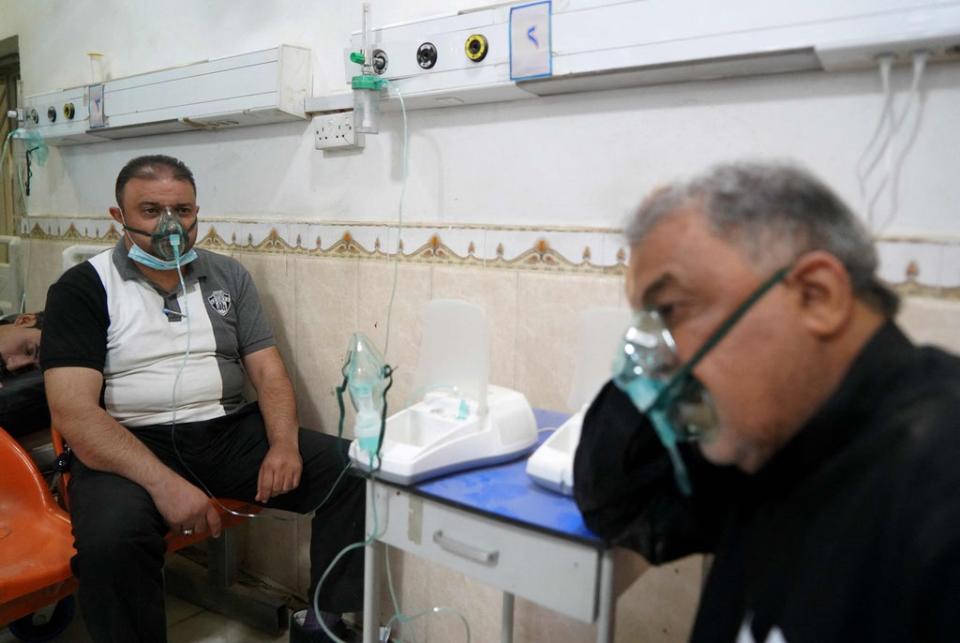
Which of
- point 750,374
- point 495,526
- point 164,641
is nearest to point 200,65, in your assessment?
point 164,641

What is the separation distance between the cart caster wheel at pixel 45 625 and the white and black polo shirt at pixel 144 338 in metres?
0.65

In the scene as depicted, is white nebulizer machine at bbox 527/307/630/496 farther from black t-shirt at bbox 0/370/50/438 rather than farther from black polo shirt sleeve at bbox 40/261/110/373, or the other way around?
black t-shirt at bbox 0/370/50/438

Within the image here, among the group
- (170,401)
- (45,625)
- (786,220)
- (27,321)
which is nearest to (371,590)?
(170,401)

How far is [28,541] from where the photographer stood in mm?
1562

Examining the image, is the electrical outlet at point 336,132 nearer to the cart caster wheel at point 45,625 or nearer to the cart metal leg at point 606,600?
the cart metal leg at point 606,600

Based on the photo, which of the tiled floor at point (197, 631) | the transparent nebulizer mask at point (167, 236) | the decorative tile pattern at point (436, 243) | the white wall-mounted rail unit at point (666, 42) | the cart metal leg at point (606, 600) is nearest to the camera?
the cart metal leg at point (606, 600)

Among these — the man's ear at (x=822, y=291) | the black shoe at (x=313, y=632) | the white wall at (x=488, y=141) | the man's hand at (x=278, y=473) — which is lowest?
the black shoe at (x=313, y=632)

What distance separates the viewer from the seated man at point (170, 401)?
158 cm

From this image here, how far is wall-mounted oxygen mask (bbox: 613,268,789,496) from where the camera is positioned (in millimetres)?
720

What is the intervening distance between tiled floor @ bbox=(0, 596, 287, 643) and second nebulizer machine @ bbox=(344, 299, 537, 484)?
1.07 metres

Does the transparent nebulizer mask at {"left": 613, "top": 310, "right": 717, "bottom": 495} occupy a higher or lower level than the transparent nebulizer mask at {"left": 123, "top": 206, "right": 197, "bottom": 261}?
lower

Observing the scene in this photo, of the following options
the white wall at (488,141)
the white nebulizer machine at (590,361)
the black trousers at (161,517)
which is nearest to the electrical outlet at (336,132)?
the white wall at (488,141)

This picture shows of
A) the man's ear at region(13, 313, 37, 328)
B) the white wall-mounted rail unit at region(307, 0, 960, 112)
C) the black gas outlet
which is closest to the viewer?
the white wall-mounted rail unit at region(307, 0, 960, 112)

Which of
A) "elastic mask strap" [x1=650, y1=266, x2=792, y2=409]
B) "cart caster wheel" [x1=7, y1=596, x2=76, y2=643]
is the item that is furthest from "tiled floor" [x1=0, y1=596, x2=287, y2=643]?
"elastic mask strap" [x1=650, y1=266, x2=792, y2=409]
